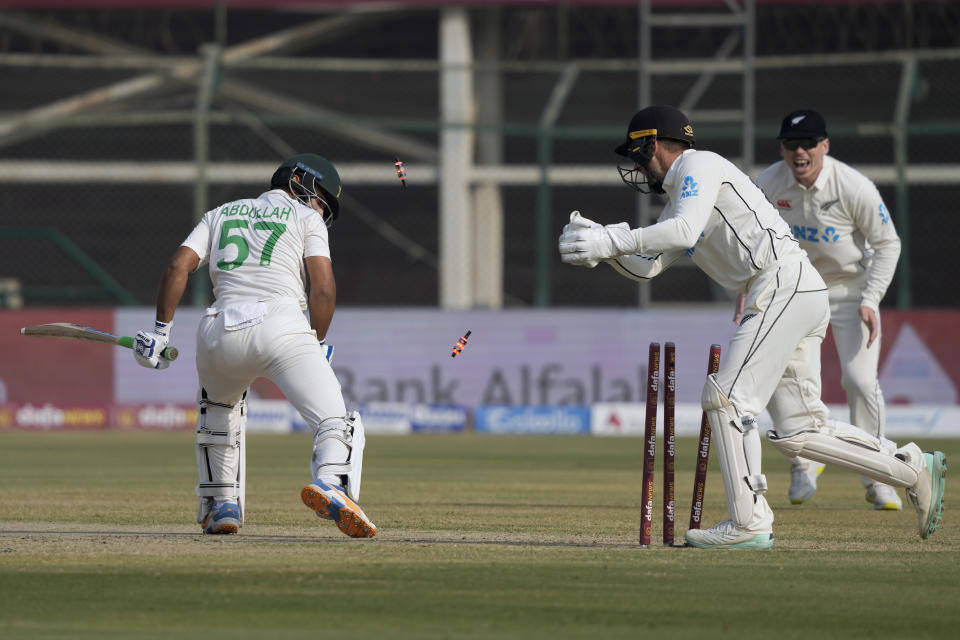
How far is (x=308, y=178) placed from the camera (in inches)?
279

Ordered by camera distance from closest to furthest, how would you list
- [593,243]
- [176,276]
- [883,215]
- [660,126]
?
[593,243], [660,126], [176,276], [883,215]

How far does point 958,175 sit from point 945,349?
13.5 ft

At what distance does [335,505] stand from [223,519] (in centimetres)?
93

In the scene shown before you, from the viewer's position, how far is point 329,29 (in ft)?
80.0

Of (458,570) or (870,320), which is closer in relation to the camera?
(458,570)

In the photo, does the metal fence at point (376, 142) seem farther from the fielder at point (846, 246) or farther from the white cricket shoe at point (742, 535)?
the white cricket shoe at point (742, 535)

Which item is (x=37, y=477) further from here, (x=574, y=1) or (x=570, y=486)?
(x=574, y=1)

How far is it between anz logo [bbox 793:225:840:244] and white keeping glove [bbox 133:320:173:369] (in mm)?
3901

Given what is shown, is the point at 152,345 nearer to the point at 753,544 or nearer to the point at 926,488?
the point at 753,544

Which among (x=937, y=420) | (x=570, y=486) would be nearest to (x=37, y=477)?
(x=570, y=486)

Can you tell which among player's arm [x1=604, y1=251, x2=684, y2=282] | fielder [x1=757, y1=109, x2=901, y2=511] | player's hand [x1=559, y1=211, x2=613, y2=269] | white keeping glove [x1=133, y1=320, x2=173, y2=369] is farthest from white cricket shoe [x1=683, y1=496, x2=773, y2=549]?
white keeping glove [x1=133, y1=320, x2=173, y2=369]

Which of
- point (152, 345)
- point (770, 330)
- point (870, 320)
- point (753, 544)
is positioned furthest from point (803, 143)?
point (152, 345)

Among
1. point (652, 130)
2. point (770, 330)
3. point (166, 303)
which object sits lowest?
point (770, 330)

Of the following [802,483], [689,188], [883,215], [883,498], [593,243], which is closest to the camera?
[593,243]
